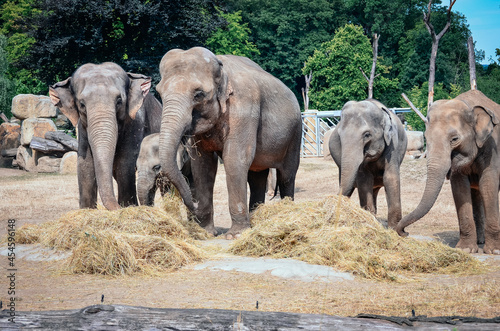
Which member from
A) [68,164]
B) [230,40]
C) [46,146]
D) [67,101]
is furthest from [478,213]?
[230,40]

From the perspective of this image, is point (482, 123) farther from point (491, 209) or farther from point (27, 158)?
point (27, 158)

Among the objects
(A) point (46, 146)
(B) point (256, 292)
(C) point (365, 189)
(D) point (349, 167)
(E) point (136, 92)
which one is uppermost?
(E) point (136, 92)

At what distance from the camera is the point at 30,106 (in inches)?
1075

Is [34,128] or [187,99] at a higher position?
[34,128]

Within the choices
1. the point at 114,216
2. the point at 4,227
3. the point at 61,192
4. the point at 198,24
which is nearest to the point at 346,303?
the point at 114,216

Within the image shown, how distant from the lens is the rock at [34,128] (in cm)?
2559

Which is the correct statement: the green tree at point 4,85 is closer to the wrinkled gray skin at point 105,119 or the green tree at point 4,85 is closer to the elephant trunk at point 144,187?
the wrinkled gray skin at point 105,119

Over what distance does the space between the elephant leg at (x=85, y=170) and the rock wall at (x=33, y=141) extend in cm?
1491

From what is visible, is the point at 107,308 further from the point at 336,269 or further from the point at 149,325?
the point at 336,269

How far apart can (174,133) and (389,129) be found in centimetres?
417

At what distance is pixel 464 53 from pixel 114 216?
156 feet

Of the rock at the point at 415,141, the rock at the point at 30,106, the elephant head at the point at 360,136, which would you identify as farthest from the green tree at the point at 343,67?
the elephant head at the point at 360,136

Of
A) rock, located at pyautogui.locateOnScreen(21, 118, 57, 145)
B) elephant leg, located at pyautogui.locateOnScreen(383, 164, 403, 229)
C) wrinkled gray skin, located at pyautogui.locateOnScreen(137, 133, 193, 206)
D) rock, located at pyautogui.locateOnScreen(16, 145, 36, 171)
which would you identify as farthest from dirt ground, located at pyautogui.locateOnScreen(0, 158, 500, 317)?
rock, located at pyautogui.locateOnScreen(21, 118, 57, 145)

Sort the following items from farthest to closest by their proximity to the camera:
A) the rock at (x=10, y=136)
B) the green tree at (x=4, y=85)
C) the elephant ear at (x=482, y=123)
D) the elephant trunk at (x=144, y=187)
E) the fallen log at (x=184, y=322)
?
the green tree at (x=4, y=85), the rock at (x=10, y=136), the elephant trunk at (x=144, y=187), the elephant ear at (x=482, y=123), the fallen log at (x=184, y=322)
